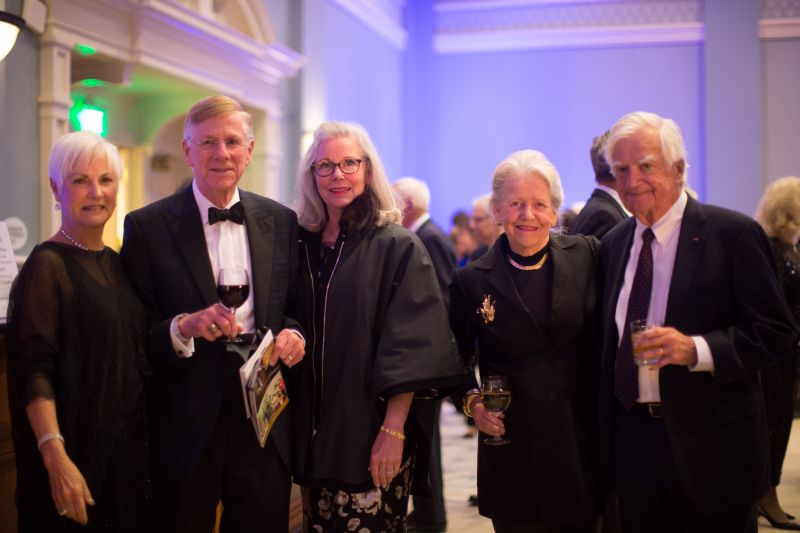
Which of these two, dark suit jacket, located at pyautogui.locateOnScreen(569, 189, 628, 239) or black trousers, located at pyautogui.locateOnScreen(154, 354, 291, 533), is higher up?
dark suit jacket, located at pyautogui.locateOnScreen(569, 189, 628, 239)

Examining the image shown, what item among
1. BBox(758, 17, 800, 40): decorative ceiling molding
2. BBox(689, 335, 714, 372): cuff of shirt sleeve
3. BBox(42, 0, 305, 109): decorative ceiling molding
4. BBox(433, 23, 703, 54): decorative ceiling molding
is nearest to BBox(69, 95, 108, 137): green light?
BBox(42, 0, 305, 109): decorative ceiling molding

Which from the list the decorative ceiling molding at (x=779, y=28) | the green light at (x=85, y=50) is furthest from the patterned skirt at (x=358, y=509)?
the decorative ceiling molding at (x=779, y=28)

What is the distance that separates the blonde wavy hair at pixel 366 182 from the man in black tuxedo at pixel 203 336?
0.48ft

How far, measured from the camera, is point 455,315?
279 cm

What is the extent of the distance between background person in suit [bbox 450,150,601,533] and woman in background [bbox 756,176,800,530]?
2391mm

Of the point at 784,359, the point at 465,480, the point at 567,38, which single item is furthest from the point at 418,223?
the point at 567,38

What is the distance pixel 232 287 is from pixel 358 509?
2.63ft

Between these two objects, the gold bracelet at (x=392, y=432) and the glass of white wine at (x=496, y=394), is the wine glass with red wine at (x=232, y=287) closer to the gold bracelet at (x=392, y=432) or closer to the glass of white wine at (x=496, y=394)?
the gold bracelet at (x=392, y=432)

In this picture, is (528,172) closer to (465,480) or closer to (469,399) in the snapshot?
(469,399)

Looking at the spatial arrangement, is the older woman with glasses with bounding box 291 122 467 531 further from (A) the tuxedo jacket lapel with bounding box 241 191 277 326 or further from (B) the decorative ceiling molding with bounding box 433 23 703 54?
(B) the decorative ceiling molding with bounding box 433 23 703 54

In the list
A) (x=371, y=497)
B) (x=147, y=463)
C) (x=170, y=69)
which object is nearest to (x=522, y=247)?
(x=371, y=497)

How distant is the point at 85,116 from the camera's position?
6.54 meters

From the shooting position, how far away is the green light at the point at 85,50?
563 centimetres

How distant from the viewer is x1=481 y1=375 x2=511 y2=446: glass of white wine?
2.51 metres
